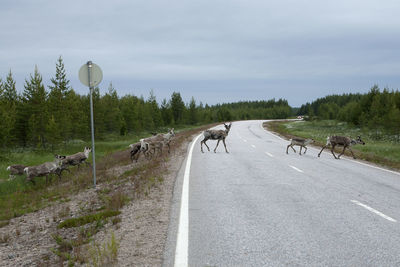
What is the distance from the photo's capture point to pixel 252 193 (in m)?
8.08

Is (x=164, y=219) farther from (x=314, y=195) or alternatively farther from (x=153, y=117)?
(x=153, y=117)

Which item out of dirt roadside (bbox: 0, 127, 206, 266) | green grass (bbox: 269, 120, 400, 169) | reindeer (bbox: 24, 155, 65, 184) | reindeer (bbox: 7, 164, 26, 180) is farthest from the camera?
green grass (bbox: 269, 120, 400, 169)

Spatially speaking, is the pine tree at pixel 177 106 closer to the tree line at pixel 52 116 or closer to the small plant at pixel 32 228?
the tree line at pixel 52 116

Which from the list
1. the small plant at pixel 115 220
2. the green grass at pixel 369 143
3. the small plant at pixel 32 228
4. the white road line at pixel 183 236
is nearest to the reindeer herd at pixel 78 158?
the green grass at pixel 369 143

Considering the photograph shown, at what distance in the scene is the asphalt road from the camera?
416 cm

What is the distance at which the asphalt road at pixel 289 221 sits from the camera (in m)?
4.16

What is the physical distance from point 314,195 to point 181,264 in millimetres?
5084

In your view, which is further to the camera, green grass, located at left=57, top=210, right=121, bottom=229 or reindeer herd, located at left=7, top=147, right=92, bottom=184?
reindeer herd, located at left=7, top=147, right=92, bottom=184

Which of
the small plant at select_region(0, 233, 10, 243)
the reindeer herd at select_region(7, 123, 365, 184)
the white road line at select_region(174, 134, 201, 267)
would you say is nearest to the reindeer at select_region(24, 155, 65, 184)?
the reindeer herd at select_region(7, 123, 365, 184)

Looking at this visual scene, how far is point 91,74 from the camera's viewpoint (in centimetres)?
929

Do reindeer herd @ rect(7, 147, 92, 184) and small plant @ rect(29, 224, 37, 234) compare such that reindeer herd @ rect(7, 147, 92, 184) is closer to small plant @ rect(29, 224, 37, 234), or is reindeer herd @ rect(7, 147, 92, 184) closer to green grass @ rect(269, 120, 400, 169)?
small plant @ rect(29, 224, 37, 234)

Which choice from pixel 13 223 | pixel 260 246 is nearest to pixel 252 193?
pixel 260 246

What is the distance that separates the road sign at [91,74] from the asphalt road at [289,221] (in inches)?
167

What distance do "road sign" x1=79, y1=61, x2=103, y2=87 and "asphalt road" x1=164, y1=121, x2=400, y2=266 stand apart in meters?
4.25
